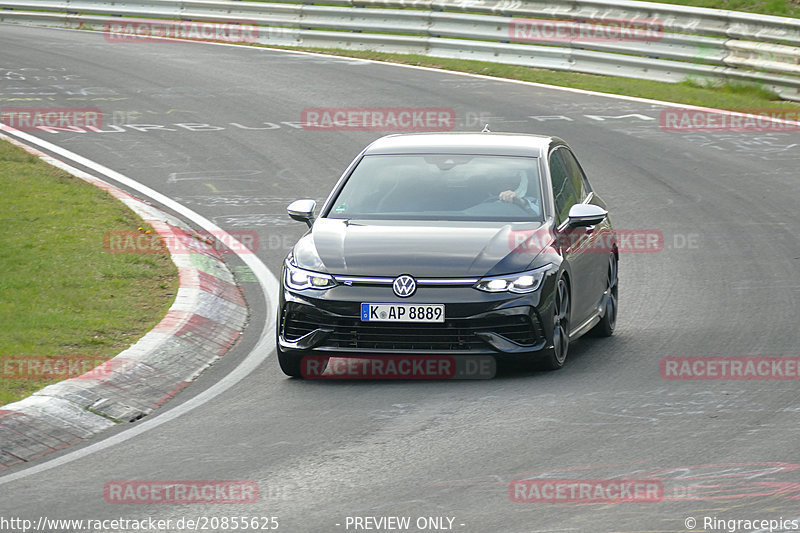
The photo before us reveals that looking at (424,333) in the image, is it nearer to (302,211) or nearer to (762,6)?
(302,211)

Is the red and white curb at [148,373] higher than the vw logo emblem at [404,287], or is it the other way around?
the vw logo emblem at [404,287]

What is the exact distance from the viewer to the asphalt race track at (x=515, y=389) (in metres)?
6.70

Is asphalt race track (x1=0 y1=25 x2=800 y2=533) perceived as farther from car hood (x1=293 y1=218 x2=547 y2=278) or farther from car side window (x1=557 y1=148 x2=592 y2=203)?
car side window (x1=557 y1=148 x2=592 y2=203)

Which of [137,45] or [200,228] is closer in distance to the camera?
[200,228]

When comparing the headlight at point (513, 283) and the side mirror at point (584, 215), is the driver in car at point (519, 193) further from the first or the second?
the headlight at point (513, 283)

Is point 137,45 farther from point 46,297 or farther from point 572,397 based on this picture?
point 572,397

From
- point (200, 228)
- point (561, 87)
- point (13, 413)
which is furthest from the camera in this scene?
point (561, 87)

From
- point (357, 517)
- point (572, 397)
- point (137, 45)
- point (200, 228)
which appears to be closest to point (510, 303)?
point (572, 397)

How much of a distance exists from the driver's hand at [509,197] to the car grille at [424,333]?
1.33 m

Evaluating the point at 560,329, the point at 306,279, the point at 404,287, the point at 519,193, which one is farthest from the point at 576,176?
the point at 306,279

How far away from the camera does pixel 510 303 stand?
920 cm

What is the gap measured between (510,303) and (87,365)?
2.88 m

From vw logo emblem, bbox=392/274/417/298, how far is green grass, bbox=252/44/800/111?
42.2ft

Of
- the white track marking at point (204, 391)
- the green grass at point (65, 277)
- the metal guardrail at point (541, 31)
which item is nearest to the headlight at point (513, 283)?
the white track marking at point (204, 391)
